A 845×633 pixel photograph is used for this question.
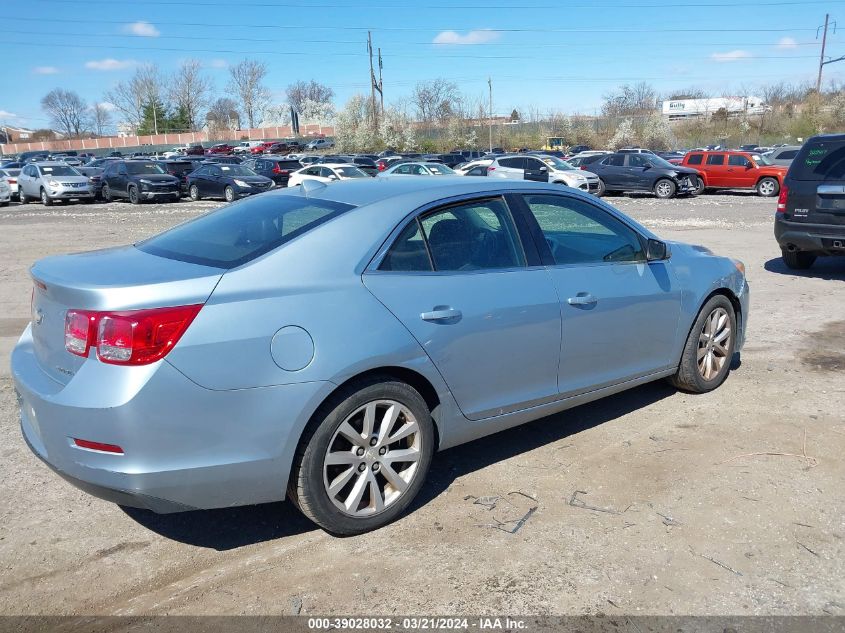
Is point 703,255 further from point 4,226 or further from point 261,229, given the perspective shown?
point 4,226

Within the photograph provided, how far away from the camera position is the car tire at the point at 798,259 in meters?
10.3

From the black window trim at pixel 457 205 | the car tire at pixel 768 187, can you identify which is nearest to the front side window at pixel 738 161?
the car tire at pixel 768 187

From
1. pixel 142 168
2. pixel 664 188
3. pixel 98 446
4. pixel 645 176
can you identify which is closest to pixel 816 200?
pixel 98 446

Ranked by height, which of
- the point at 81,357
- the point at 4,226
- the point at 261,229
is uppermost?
the point at 261,229

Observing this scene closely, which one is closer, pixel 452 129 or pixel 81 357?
pixel 81 357

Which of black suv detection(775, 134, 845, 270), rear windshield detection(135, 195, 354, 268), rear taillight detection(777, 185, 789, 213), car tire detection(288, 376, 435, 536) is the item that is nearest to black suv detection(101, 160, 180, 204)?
rear taillight detection(777, 185, 789, 213)

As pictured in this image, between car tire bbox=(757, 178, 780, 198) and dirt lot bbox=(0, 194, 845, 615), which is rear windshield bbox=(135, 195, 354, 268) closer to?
dirt lot bbox=(0, 194, 845, 615)

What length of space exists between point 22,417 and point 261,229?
4.76 feet

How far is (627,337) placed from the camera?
177 inches

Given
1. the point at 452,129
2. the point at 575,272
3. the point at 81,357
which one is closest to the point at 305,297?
the point at 81,357

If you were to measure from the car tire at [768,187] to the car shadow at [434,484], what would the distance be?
81.0ft

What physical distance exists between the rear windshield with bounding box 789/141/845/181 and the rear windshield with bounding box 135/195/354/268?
768cm

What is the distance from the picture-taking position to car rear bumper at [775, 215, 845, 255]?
29.1 ft

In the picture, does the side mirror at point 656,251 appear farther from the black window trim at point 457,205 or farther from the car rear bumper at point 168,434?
the car rear bumper at point 168,434
